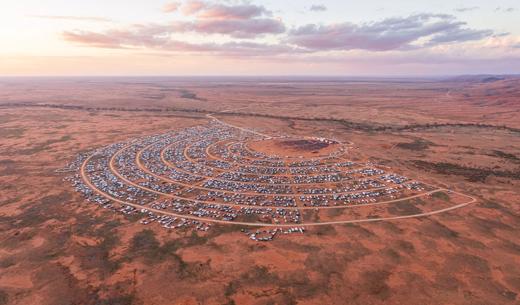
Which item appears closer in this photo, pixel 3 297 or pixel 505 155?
pixel 3 297

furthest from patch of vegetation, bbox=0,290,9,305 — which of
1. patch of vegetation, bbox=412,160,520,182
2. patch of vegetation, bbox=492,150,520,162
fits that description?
patch of vegetation, bbox=492,150,520,162

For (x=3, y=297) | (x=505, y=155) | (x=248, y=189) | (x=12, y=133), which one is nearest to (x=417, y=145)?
(x=505, y=155)

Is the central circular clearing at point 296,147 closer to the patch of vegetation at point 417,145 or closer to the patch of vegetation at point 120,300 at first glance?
the patch of vegetation at point 417,145

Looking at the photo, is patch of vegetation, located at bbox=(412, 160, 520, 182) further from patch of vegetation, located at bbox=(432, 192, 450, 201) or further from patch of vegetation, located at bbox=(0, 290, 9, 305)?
patch of vegetation, located at bbox=(0, 290, 9, 305)

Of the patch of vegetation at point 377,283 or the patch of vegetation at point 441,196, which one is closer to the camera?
the patch of vegetation at point 377,283

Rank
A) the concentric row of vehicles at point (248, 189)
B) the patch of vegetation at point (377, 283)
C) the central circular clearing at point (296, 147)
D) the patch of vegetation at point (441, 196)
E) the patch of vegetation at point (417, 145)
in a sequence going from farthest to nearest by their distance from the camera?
the patch of vegetation at point (417, 145)
the central circular clearing at point (296, 147)
the patch of vegetation at point (441, 196)
the concentric row of vehicles at point (248, 189)
the patch of vegetation at point (377, 283)

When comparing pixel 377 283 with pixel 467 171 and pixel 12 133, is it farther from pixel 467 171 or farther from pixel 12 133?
pixel 12 133

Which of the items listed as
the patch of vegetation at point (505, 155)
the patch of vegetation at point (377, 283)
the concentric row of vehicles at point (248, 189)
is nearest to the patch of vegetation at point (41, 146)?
the concentric row of vehicles at point (248, 189)

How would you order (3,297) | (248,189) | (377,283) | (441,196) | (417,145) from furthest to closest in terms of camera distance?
(417,145), (248,189), (441,196), (377,283), (3,297)
